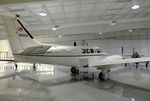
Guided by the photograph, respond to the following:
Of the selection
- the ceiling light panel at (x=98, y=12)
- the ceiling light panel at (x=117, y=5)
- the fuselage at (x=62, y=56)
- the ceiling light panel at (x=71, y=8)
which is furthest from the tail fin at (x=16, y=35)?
the ceiling light panel at (x=117, y=5)

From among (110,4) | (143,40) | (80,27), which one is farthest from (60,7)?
(143,40)

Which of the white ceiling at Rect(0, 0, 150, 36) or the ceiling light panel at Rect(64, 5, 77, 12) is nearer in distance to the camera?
the white ceiling at Rect(0, 0, 150, 36)

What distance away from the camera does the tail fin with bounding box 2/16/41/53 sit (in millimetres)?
8852

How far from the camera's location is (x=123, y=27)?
1196 cm

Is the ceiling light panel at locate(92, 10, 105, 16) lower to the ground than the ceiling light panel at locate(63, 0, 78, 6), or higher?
higher

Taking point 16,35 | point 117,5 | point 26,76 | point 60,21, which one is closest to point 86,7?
point 117,5

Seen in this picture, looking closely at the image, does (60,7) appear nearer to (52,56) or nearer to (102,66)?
(52,56)

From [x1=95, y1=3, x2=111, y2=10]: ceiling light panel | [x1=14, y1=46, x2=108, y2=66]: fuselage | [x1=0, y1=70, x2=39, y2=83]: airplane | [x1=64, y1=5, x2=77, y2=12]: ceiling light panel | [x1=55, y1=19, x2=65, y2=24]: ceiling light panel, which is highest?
[x1=95, y1=3, x2=111, y2=10]: ceiling light panel

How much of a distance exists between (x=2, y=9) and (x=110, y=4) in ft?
16.2

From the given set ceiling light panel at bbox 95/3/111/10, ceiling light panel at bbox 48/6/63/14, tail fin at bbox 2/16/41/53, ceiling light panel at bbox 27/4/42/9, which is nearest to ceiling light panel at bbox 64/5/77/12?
ceiling light panel at bbox 48/6/63/14

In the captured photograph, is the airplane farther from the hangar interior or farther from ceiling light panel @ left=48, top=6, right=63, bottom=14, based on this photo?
ceiling light panel @ left=48, top=6, right=63, bottom=14

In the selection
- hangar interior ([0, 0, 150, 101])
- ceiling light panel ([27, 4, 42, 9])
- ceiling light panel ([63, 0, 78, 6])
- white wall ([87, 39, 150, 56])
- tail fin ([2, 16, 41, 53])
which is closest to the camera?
hangar interior ([0, 0, 150, 101])

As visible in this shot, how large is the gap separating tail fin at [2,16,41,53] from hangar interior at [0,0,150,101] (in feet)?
1.66

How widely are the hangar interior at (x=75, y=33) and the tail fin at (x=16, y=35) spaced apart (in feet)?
1.66
